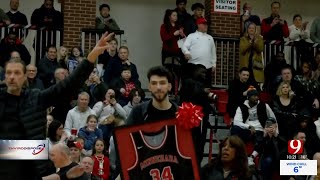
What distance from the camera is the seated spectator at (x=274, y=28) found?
17.5 meters

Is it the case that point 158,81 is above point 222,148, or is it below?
above

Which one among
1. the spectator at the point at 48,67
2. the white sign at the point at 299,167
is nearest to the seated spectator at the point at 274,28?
the spectator at the point at 48,67

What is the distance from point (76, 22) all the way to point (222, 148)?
1052cm

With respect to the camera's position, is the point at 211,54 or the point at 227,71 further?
the point at 227,71

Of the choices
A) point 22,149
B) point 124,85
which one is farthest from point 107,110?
point 22,149

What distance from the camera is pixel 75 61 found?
15.0m

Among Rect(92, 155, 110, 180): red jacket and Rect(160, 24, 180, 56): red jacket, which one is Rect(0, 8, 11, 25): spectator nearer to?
Rect(160, 24, 180, 56): red jacket

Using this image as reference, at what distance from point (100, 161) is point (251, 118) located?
371 cm

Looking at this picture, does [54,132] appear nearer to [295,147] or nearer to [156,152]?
[295,147]

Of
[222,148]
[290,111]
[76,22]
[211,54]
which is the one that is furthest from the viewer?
[76,22]

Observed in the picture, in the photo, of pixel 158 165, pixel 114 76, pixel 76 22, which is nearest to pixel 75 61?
pixel 114 76

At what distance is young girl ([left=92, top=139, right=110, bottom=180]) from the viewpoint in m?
10.8

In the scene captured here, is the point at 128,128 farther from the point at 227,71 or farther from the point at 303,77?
the point at 227,71

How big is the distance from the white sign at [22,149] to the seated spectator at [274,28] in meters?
13.0
